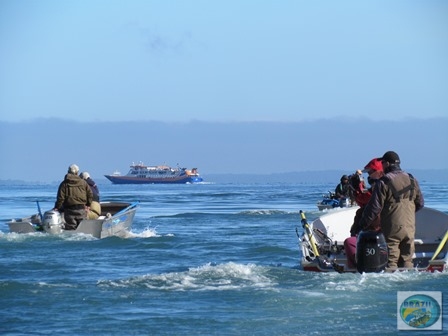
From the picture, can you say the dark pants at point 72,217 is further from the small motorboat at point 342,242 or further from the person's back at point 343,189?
the person's back at point 343,189

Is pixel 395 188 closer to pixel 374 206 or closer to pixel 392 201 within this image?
pixel 392 201

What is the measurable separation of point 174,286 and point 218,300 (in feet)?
4.01

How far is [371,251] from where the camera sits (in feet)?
42.3

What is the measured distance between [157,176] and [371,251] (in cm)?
15121

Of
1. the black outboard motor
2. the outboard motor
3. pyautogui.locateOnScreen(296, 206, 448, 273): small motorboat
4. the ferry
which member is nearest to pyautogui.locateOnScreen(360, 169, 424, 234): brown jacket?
the black outboard motor

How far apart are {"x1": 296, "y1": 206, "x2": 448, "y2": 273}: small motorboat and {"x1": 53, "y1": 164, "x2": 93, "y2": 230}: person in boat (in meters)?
6.72

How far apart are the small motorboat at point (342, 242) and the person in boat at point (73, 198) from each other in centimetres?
672

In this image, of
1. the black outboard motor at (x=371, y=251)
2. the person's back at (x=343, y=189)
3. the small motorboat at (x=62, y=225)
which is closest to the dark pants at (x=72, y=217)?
the small motorboat at (x=62, y=225)

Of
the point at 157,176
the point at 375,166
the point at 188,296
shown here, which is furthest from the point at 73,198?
the point at 157,176

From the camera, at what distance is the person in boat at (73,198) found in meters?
21.3

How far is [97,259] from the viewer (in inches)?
713

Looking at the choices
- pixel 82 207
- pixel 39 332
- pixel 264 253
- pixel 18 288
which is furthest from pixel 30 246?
pixel 39 332

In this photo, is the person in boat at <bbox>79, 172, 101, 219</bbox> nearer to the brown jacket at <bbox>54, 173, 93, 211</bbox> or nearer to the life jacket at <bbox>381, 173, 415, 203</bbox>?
the brown jacket at <bbox>54, 173, 93, 211</bbox>

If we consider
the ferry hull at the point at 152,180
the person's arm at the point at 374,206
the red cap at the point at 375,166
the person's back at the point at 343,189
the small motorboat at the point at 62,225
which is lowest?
the ferry hull at the point at 152,180
